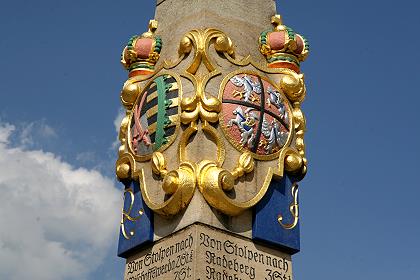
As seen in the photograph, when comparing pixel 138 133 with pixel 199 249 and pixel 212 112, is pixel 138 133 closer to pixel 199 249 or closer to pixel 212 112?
pixel 212 112

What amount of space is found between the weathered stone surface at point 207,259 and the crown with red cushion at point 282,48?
13.6ft

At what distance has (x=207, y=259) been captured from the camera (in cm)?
1489

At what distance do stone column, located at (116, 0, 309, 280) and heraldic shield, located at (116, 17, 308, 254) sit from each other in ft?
0.07

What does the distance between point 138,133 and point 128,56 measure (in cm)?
208

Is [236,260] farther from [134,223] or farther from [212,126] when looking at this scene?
[212,126]

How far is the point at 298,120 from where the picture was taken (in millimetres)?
17578

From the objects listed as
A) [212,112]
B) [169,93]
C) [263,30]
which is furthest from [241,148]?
[263,30]

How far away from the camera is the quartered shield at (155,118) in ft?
54.6

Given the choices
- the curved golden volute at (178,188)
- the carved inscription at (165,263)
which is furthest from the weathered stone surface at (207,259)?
the curved golden volute at (178,188)

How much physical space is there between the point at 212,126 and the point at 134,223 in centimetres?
245

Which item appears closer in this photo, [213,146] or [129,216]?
[213,146]

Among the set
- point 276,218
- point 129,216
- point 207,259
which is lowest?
point 207,259

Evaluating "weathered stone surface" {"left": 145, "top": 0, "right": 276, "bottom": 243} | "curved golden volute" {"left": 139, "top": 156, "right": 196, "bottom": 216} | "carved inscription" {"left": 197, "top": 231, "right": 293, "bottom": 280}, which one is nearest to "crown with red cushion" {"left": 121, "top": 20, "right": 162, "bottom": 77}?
→ "weathered stone surface" {"left": 145, "top": 0, "right": 276, "bottom": 243}

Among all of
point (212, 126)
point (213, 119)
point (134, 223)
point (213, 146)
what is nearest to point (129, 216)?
point (134, 223)
